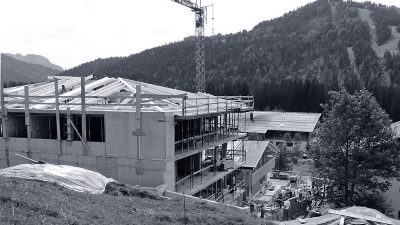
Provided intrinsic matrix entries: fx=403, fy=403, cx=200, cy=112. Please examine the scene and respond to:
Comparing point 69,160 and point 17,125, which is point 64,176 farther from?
point 17,125

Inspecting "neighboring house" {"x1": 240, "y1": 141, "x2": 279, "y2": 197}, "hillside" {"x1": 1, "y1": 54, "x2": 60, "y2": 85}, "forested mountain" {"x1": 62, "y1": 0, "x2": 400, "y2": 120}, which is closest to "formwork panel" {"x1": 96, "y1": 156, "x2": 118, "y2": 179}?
"neighboring house" {"x1": 240, "y1": 141, "x2": 279, "y2": 197}

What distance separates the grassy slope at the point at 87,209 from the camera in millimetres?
9516

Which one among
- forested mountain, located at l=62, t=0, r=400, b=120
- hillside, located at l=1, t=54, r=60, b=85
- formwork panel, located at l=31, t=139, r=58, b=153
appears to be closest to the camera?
formwork panel, located at l=31, t=139, r=58, b=153

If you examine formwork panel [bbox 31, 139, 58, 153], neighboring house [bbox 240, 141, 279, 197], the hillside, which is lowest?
neighboring house [bbox 240, 141, 279, 197]

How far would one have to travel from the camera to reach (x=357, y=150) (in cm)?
2428

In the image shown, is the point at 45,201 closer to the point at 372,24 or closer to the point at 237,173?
the point at 237,173

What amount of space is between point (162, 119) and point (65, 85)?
29.8 feet

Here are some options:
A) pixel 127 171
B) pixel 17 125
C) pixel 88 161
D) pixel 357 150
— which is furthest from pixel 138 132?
pixel 357 150

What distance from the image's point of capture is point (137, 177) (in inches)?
733

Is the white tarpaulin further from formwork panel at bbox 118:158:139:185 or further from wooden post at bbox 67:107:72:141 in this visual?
wooden post at bbox 67:107:72:141

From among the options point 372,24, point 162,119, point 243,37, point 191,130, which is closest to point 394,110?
point 191,130

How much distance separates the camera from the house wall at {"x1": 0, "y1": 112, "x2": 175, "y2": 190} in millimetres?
18109

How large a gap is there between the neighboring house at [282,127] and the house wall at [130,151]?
125 ft

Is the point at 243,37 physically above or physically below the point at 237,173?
above
